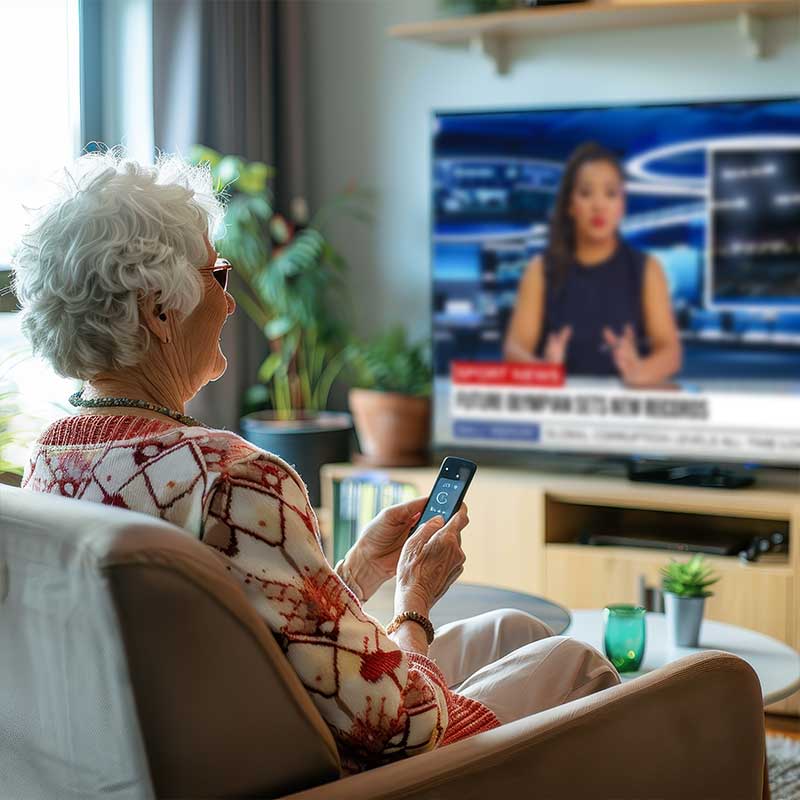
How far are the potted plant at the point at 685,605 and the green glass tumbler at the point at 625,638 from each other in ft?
0.64

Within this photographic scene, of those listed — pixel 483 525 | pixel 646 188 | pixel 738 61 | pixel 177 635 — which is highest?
pixel 738 61

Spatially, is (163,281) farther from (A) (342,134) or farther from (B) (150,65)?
(A) (342,134)

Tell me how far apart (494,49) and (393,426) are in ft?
4.04

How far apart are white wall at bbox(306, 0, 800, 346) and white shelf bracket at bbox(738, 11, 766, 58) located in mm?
98

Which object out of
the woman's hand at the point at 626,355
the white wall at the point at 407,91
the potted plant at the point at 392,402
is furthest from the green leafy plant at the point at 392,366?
the woman's hand at the point at 626,355

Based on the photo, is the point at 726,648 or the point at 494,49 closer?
the point at 726,648

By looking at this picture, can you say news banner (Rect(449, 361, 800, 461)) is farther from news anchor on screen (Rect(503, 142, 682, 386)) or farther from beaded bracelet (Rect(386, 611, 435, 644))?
beaded bracelet (Rect(386, 611, 435, 644))

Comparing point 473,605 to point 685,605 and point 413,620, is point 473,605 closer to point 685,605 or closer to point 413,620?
point 685,605

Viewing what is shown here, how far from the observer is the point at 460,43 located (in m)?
4.03

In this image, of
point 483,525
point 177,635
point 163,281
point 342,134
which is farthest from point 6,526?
point 342,134

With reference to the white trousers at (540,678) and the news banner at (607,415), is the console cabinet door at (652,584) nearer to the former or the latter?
the news banner at (607,415)

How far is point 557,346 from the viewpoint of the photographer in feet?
A: 12.3

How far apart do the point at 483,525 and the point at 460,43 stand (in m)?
1.57

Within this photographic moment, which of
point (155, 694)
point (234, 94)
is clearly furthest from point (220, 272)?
point (234, 94)
